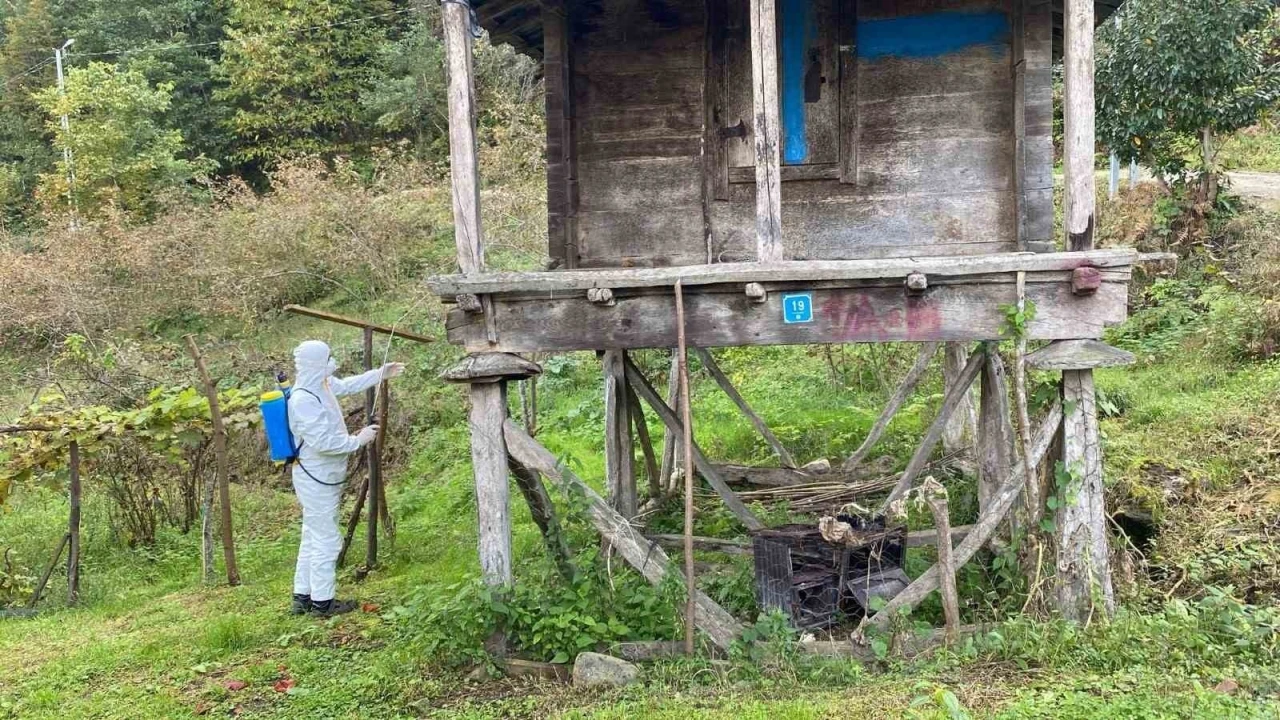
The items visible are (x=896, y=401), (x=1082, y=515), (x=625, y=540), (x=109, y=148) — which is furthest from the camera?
(x=109, y=148)

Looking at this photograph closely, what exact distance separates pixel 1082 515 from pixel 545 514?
10.3ft

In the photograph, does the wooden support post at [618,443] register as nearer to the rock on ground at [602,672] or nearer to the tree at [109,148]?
the rock on ground at [602,672]

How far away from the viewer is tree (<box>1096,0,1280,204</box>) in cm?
1177

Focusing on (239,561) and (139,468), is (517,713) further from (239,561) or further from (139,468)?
(139,468)

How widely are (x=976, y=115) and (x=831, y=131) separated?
88 cm

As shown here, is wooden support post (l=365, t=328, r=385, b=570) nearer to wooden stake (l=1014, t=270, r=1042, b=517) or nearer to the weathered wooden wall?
the weathered wooden wall

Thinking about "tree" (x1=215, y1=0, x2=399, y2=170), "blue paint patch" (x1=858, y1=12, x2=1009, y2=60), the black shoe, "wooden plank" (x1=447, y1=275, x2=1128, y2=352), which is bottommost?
the black shoe

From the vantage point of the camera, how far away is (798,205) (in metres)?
5.98

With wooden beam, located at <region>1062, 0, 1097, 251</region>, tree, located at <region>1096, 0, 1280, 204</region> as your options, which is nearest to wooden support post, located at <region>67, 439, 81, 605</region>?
wooden beam, located at <region>1062, 0, 1097, 251</region>

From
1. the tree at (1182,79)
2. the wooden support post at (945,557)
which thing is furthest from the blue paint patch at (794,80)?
the tree at (1182,79)

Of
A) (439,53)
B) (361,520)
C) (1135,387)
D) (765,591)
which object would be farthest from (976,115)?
(439,53)

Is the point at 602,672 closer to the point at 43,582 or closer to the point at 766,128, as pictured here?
the point at 766,128

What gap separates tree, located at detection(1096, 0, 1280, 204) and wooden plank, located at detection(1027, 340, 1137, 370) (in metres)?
8.76

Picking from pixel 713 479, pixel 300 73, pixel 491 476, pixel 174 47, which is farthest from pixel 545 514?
pixel 174 47
